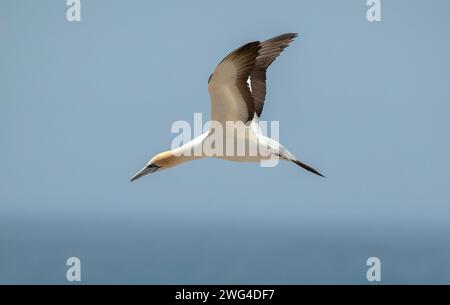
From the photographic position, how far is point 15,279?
43.8 meters

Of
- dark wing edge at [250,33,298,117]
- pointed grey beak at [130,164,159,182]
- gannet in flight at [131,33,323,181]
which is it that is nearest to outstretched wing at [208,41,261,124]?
gannet in flight at [131,33,323,181]

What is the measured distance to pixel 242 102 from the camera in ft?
36.7

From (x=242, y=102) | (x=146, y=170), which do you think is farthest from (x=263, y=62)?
(x=146, y=170)

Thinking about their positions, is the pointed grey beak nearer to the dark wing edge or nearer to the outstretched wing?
the outstretched wing

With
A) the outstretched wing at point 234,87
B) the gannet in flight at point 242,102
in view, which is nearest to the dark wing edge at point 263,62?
the gannet in flight at point 242,102

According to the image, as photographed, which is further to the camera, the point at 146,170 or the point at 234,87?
the point at 146,170

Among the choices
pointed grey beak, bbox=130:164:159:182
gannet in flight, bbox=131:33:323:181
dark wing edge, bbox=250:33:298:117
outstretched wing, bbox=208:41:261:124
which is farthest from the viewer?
pointed grey beak, bbox=130:164:159:182

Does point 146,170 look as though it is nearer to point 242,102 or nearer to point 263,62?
point 242,102

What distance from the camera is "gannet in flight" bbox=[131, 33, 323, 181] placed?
10.8 m

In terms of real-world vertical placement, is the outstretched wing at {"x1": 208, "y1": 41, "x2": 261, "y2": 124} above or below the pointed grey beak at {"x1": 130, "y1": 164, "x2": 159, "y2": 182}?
above

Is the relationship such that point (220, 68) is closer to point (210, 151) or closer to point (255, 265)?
point (210, 151)

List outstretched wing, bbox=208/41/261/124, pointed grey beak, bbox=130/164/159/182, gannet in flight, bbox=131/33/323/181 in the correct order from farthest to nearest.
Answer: pointed grey beak, bbox=130/164/159/182 → gannet in flight, bbox=131/33/323/181 → outstretched wing, bbox=208/41/261/124

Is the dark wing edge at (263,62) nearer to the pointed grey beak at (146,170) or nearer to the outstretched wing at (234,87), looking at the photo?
the outstretched wing at (234,87)
